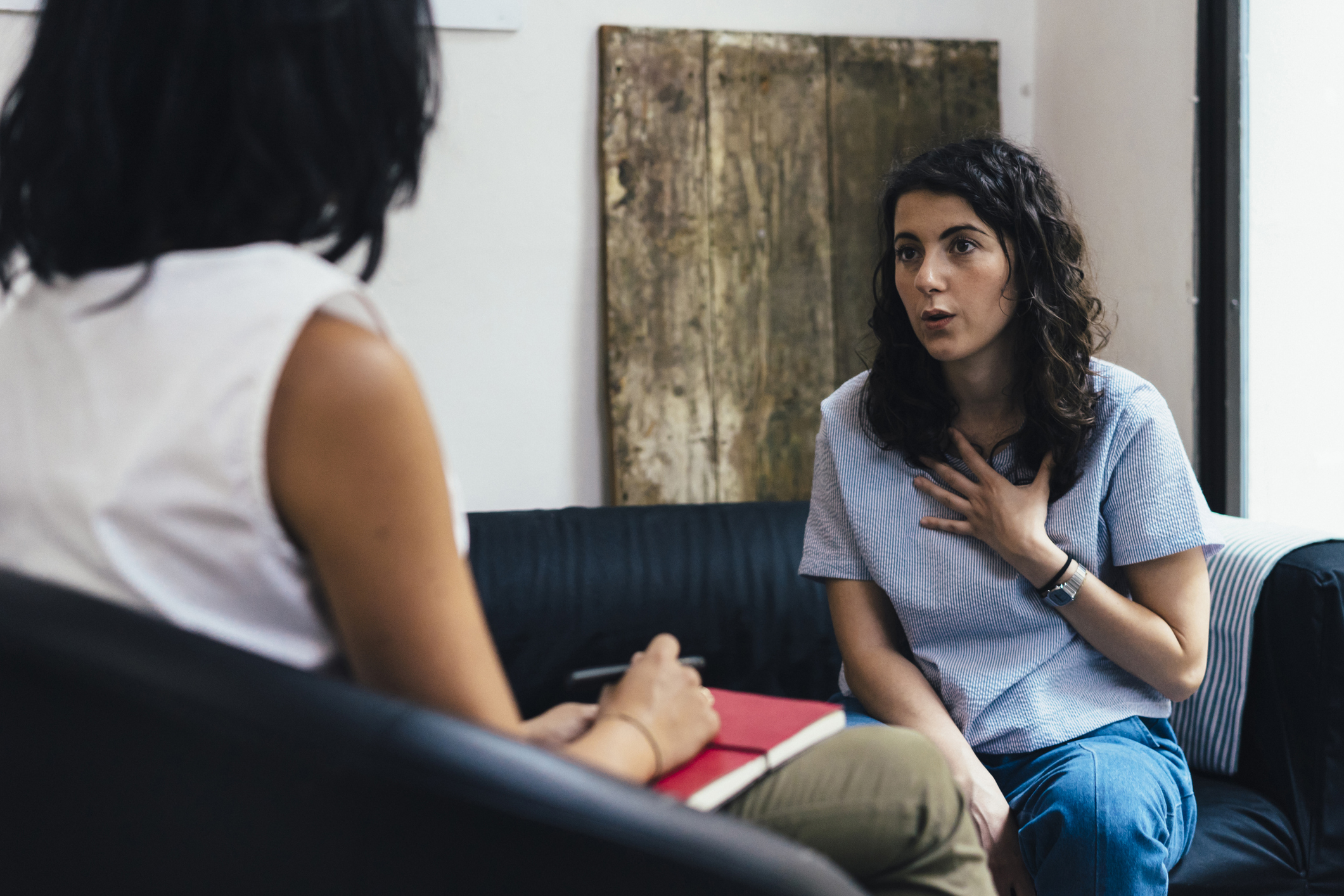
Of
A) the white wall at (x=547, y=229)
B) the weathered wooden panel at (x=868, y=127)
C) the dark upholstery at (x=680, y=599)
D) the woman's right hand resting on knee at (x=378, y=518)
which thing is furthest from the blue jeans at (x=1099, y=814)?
the weathered wooden panel at (x=868, y=127)

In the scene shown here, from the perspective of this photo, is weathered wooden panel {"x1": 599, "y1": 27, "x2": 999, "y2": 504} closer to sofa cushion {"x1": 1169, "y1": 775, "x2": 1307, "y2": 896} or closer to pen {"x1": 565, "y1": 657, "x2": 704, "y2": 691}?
sofa cushion {"x1": 1169, "y1": 775, "x2": 1307, "y2": 896}

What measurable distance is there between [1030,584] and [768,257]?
1338 millimetres

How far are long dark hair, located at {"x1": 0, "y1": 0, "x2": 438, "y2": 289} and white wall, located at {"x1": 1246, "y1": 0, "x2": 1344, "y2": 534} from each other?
1923 millimetres

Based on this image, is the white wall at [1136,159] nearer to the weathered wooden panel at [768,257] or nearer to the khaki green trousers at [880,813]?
the weathered wooden panel at [768,257]

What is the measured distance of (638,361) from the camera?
2479 millimetres

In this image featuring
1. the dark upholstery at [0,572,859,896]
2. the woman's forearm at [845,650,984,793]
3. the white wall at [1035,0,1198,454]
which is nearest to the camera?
the dark upholstery at [0,572,859,896]

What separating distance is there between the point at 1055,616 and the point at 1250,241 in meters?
1.18

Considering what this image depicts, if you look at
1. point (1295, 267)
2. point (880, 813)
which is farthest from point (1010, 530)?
point (1295, 267)

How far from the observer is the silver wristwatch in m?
1.33

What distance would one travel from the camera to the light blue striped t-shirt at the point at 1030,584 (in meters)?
1.38

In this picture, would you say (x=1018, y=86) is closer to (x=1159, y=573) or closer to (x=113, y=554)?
(x=1159, y=573)

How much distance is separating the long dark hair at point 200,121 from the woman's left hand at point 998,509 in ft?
3.15

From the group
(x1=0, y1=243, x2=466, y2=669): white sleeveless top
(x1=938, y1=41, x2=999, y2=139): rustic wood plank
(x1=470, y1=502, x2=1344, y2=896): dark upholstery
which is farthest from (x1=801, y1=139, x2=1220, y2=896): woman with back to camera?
(x1=938, y1=41, x2=999, y2=139): rustic wood plank

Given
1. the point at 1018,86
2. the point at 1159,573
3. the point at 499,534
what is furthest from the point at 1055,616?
the point at 1018,86
